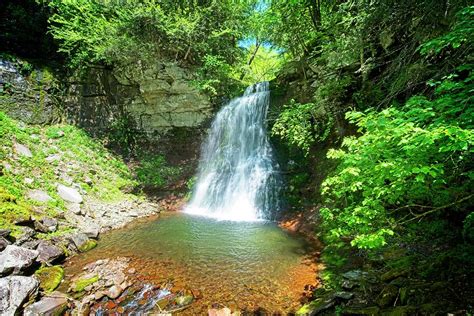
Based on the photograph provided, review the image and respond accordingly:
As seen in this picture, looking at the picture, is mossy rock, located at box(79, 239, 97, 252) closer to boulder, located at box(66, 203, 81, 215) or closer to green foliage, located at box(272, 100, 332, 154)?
boulder, located at box(66, 203, 81, 215)

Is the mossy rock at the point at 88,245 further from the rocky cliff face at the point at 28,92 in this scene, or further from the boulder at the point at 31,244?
the rocky cliff face at the point at 28,92

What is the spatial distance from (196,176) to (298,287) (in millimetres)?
8716

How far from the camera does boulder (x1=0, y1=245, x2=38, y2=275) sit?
4317mm

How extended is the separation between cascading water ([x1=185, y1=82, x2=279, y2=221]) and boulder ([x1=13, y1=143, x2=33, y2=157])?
249 inches

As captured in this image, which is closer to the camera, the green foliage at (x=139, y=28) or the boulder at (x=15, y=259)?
the boulder at (x=15, y=259)

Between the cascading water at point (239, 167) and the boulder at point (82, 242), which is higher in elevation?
the cascading water at point (239, 167)

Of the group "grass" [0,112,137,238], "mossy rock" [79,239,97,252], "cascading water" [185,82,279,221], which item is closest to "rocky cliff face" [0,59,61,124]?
"grass" [0,112,137,238]

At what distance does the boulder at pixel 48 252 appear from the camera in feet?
17.3

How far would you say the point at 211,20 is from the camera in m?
12.1

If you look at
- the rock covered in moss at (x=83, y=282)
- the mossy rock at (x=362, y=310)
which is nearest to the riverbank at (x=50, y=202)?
the rock covered in moss at (x=83, y=282)

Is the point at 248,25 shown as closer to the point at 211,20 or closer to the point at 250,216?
the point at 211,20

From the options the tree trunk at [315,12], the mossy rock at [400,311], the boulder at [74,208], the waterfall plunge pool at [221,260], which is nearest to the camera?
the mossy rock at [400,311]

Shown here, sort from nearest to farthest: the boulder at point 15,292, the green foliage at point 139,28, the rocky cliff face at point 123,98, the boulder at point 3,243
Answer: the boulder at point 15,292, the boulder at point 3,243, the green foliage at point 139,28, the rocky cliff face at point 123,98

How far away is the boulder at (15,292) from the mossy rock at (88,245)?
204cm
